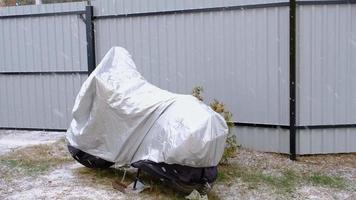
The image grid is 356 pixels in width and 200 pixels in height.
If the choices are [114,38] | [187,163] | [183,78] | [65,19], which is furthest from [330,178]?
[65,19]

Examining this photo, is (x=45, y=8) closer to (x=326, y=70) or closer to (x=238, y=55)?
(x=238, y=55)

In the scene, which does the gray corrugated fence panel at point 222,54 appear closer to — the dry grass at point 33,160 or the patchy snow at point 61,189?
the dry grass at point 33,160

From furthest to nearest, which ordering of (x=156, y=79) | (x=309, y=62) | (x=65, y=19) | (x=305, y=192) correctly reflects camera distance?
(x=65, y=19), (x=156, y=79), (x=309, y=62), (x=305, y=192)

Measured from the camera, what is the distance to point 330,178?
6.28 m

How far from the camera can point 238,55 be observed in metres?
7.34

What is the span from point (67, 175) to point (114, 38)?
2906mm

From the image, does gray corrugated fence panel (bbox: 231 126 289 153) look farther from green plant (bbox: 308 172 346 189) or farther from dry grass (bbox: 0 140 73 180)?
dry grass (bbox: 0 140 73 180)

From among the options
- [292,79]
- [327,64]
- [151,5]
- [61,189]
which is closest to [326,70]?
[327,64]

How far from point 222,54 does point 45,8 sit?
3.50m

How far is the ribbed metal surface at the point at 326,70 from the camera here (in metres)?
6.87

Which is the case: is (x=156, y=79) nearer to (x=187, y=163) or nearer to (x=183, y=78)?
(x=183, y=78)

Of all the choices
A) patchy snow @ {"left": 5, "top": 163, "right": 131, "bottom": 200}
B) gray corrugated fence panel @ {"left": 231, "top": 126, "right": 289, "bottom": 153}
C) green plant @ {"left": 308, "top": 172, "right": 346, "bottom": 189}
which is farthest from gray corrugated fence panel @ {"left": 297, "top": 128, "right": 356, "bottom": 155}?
patchy snow @ {"left": 5, "top": 163, "right": 131, "bottom": 200}

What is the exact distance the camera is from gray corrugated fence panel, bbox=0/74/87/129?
8.87 m

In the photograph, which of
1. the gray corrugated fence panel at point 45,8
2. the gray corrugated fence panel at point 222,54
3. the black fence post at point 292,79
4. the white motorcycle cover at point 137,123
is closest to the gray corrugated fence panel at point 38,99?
the gray corrugated fence panel at point 45,8
